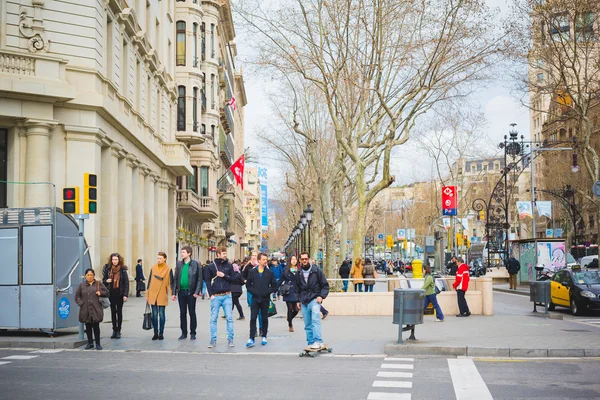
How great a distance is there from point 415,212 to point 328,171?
70118 mm

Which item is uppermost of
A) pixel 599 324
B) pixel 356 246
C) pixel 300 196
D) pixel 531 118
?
pixel 531 118

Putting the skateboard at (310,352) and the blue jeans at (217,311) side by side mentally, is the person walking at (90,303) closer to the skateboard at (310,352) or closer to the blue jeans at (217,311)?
the blue jeans at (217,311)

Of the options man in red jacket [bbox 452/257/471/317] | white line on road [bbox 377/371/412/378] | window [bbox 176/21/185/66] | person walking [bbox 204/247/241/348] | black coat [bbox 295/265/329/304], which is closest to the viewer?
white line on road [bbox 377/371/412/378]

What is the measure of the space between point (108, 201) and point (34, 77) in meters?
6.47

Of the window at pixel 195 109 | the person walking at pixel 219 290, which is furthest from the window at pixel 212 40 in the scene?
the person walking at pixel 219 290

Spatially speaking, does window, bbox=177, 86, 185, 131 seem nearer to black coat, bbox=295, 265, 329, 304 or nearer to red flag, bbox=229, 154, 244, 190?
red flag, bbox=229, 154, 244, 190

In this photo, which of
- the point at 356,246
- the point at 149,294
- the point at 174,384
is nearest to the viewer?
the point at 174,384

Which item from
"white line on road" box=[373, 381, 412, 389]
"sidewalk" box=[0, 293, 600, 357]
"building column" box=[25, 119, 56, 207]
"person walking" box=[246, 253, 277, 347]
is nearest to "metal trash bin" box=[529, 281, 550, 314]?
"sidewalk" box=[0, 293, 600, 357]

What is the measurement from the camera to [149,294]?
1694 cm

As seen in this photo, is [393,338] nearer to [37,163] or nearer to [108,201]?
[37,163]

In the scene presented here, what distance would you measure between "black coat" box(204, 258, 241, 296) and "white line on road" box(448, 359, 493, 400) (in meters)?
4.56

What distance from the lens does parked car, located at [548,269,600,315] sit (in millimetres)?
24422

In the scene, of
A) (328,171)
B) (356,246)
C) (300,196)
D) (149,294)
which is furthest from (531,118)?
(149,294)

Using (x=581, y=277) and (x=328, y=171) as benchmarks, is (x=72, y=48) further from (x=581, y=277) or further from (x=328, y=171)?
(x=328, y=171)
